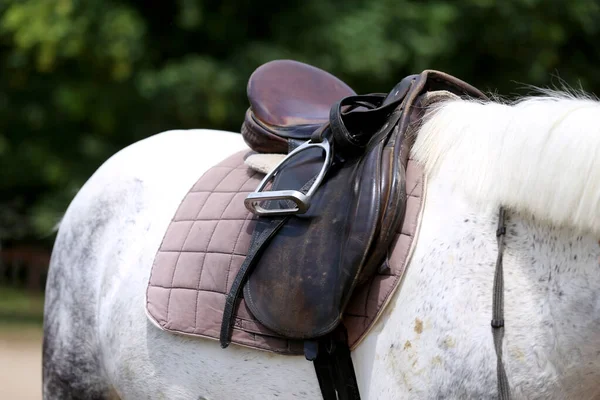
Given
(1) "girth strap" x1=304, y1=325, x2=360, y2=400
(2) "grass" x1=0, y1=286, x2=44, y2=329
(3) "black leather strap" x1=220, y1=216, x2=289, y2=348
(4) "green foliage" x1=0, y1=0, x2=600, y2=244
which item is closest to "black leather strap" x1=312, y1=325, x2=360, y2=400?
(1) "girth strap" x1=304, y1=325, x2=360, y2=400

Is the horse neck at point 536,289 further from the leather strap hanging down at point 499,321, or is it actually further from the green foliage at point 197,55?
the green foliage at point 197,55

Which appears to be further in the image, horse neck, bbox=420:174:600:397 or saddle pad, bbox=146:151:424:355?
saddle pad, bbox=146:151:424:355

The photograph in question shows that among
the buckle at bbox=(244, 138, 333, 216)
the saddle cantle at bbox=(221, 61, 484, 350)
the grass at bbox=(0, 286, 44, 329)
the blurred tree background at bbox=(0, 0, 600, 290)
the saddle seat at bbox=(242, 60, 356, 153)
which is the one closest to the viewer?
the saddle cantle at bbox=(221, 61, 484, 350)

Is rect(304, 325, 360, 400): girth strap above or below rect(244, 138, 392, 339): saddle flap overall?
below

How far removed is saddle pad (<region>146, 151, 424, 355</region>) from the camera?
6.07 feet

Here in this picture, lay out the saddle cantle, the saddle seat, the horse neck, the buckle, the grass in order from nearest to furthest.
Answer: the horse neck < the saddle cantle < the buckle < the saddle seat < the grass

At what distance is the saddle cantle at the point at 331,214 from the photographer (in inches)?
72.3

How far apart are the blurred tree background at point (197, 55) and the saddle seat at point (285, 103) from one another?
4760 millimetres

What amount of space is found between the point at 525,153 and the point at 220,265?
912 mm

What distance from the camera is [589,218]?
1618mm

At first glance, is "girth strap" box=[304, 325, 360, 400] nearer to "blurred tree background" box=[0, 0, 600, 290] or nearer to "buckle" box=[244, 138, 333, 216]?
"buckle" box=[244, 138, 333, 216]

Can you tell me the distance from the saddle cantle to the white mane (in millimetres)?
108

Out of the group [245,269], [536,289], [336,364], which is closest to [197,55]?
[245,269]

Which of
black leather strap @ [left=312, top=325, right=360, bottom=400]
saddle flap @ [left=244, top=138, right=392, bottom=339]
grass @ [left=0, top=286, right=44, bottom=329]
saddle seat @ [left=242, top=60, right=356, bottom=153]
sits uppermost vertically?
saddle seat @ [left=242, top=60, right=356, bottom=153]
